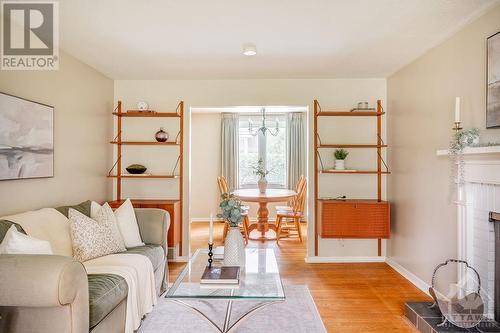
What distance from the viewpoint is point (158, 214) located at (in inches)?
132

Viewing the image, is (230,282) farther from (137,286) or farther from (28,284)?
(28,284)

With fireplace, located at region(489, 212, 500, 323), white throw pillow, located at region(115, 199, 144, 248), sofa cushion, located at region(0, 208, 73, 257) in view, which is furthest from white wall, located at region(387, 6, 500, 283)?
sofa cushion, located at region(0, 208, 73, 257)

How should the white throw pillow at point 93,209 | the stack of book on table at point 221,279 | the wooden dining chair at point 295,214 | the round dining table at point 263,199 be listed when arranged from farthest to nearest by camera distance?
1. the wooden dining chair at point 295,214
2. the round dining table at point 263,199
3. the white throw pillow at point 93,209
4. the stack of book on table at point 221,279

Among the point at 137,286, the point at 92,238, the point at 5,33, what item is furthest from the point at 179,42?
the point at 137,286

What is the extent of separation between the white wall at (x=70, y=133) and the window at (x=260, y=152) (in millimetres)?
3351

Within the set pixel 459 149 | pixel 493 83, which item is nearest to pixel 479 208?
pixel 459 149

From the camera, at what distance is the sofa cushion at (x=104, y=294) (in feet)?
6.31

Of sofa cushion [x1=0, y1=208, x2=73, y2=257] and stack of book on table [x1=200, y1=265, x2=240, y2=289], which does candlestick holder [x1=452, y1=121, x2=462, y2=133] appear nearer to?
stack of book on table [x1=200, y1=265, x2=240, y2=289]

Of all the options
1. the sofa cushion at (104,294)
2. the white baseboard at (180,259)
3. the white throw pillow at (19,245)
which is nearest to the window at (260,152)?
the white baseboard at (180,259)

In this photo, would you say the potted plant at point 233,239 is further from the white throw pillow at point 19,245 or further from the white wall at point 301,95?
the white wall at point 301,95

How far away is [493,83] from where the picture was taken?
233 cm

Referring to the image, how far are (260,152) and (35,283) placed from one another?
5875 mm

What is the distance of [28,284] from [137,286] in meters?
0.98

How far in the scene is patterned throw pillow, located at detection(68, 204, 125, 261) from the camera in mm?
2576
